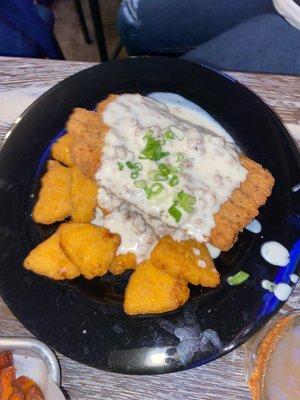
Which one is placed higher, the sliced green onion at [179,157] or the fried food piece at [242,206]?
the sliced green onion at [179,157]

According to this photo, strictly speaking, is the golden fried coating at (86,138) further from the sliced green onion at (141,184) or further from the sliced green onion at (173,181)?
the sliced green onion at (173,181)

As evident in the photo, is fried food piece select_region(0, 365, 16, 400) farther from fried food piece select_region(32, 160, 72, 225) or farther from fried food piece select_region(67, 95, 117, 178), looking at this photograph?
fried food piece select_region(67, 95, 117, 178)

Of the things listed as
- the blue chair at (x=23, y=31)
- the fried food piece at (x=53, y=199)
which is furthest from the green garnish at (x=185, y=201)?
the blue chair at (x=23, y=31)

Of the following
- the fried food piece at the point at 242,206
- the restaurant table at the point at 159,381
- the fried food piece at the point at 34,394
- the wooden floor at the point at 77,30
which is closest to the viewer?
the fried food piece at the point at 34,394

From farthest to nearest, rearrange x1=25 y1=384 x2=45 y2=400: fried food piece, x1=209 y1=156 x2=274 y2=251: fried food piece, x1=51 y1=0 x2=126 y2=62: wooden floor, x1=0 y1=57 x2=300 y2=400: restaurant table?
1. x1=51 y1=0 x2=126 y2=62: wooden floor
2. x1=209 y1=156 x2=274 y2=251: fried food piece
3. x1=0 y1=57 x2=300 y2=400: restaurant table
4. x1=25 y1=384 x2=45 y2=400: fried food piece

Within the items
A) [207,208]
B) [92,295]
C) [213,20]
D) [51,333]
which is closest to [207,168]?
[207,208]

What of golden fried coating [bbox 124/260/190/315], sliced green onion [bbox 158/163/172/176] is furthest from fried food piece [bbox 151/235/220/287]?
sliced green onion [bbox 158/163/172/176]
